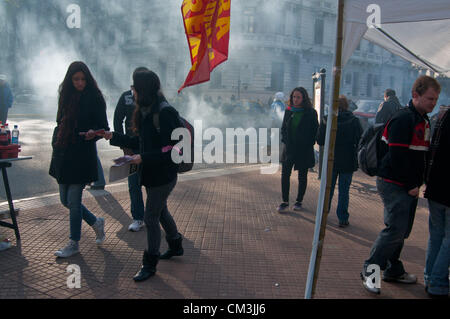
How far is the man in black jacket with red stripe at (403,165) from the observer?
305cm

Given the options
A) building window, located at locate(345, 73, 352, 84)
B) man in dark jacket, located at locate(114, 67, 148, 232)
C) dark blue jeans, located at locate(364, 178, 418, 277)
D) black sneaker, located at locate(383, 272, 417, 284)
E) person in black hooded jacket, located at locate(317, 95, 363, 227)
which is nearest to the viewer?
dark blue jeans, located at locate(364, 178, 418, 277)

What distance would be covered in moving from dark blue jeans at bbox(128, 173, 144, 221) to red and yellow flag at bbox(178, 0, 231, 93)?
1.62 metres

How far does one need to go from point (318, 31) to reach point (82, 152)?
41103mm

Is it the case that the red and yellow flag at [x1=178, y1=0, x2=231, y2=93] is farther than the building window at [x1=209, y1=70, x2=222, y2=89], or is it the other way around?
the building window at [x1=209, y1=70, x2=222, y2=89]

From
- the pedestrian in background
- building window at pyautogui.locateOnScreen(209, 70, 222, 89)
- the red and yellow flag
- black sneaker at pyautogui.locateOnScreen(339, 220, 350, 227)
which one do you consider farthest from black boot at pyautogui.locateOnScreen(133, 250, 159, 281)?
building window at pyautogui.locateOnScreen(209, 70, 222, 89)

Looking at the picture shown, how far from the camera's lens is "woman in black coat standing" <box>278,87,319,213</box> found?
5465mm

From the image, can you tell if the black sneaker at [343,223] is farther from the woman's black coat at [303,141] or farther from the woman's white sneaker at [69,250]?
the woman's white sneaker at [69,250]

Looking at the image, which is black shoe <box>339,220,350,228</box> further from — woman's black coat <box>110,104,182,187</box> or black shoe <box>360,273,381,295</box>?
woman's black coat <box>110,104,182,187</box>

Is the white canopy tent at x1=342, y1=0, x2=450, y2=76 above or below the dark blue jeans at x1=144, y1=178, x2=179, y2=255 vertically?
above

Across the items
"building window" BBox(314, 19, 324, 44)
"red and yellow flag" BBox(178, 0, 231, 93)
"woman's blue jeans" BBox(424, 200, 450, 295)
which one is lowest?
"woman's blue jeans" BBox(424, 200, 450, 295)

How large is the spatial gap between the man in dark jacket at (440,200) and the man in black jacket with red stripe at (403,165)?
7 centimetres

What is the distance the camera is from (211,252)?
4043 millimetres

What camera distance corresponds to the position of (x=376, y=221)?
5328 millimetres

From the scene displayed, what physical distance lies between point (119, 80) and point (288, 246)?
3963 centimetres
